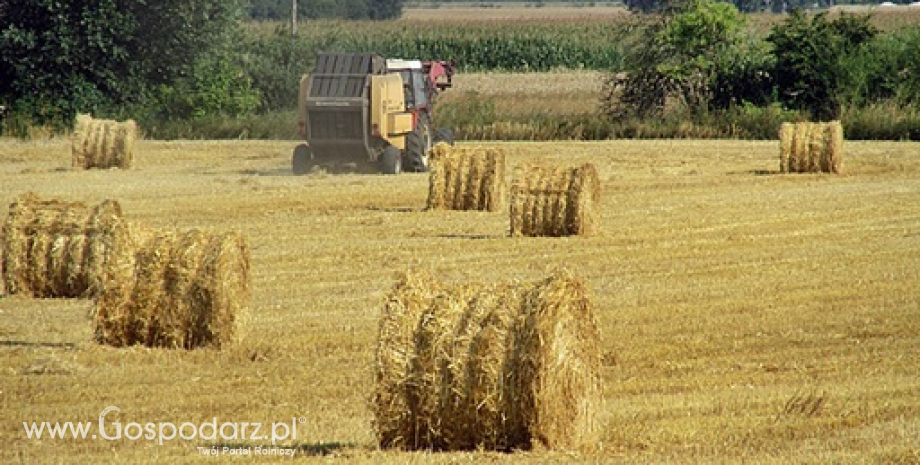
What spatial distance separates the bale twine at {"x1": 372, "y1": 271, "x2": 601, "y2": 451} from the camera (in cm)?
945

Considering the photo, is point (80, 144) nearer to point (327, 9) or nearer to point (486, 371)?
point (486, 371)

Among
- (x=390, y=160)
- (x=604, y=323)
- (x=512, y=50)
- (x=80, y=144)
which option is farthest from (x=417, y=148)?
(x=512, y=50)

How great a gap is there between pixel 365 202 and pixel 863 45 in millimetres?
18920

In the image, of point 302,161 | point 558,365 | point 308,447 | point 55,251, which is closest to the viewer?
point 558,365

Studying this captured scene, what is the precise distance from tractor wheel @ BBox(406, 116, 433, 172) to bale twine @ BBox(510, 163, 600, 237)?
9.48 meters

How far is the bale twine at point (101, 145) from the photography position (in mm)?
31328

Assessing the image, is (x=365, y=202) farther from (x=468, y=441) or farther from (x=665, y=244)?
(x=468, y=441)

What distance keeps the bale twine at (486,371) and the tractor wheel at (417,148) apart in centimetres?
2086

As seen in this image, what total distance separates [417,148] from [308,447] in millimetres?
20768

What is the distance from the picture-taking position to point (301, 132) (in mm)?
29344

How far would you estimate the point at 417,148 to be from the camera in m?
30.6

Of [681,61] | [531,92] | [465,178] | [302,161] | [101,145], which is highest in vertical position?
[465,178]

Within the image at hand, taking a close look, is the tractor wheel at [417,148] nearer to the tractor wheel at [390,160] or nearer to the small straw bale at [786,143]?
the tractor wheel at [390,160]

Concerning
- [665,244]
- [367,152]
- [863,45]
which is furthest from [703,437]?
[863,45]
